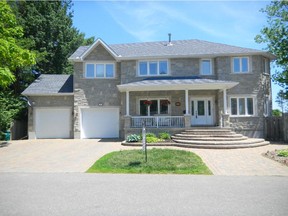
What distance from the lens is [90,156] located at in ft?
41.1

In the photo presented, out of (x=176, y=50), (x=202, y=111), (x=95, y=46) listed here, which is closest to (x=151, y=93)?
(x=202, y=111)

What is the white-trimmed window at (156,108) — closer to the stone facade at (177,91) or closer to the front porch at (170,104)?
the front porch at (170,104)

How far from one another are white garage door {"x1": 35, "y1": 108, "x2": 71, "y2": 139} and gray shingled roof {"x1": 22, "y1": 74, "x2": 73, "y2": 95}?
153 cm

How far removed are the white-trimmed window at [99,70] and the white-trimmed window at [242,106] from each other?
398 inches

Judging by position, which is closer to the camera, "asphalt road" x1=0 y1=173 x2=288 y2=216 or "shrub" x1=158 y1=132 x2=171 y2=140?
"asphalt road" x1=0 y1=173 x2=288 y2=216

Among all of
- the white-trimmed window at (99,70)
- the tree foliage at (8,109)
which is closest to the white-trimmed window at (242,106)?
the white-trimmed window at (99,70)

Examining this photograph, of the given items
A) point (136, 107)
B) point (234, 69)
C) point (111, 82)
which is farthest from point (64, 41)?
point (234, 69)

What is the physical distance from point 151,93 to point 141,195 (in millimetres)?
15063

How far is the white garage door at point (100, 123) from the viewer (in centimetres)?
2136

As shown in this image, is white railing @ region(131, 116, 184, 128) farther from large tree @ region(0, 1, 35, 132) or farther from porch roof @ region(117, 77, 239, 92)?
large tree @ region(0, 1, 35, 132)

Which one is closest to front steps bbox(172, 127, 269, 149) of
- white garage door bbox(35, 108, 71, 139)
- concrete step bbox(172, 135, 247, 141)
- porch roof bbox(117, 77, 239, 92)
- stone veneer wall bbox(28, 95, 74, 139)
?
concrete step bbox(172, 135, 247, 141)

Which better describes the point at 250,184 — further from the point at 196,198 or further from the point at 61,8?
the point at 61,8

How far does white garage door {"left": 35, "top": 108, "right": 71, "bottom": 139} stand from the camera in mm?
21641

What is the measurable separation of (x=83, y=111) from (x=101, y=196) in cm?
1594
